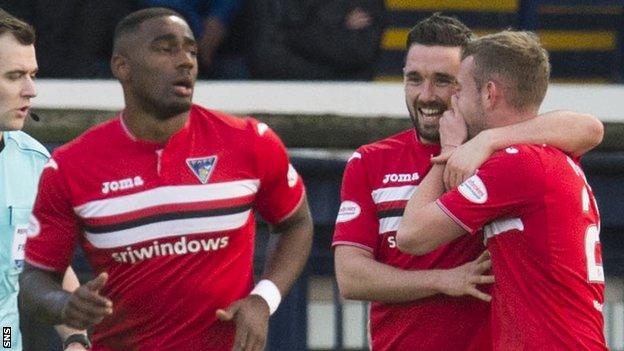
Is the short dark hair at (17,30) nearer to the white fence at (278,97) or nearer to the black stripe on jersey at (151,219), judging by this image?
the black stripe on jersey at (151,219)

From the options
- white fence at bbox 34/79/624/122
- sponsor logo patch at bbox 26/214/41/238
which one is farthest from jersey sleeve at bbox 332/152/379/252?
white fence at bbox 34/79/624/122

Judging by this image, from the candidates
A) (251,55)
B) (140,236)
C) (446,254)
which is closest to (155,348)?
(140,236)

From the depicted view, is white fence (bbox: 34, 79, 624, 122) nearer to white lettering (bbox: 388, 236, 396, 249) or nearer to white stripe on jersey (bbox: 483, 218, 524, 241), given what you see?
white lettering (bbox: 388, 236, 396, 249)

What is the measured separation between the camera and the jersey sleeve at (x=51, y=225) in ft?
18.6

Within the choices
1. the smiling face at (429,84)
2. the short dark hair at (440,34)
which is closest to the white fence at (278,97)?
the short dark hair at (440,34)

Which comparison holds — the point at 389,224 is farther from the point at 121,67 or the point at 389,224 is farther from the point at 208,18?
the point at 208,18

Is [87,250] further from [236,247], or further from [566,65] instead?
[566,65]

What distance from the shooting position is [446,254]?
5.78 metres

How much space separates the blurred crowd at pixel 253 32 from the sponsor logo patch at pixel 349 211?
357 centimetres

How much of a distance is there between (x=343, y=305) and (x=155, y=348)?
312cm

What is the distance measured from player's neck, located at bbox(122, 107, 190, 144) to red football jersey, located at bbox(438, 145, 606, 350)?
881 mm

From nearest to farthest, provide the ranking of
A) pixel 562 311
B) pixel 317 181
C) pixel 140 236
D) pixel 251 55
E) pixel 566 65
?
pixel 562 311, pixel 140 236, pixel 317 181, pixel 251 55, pixel 566 65

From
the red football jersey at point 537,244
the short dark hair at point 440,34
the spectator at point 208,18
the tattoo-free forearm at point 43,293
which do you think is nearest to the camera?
the red football jersey at point 537,244

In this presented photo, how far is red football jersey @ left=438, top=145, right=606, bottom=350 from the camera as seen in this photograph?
5.26 meters
